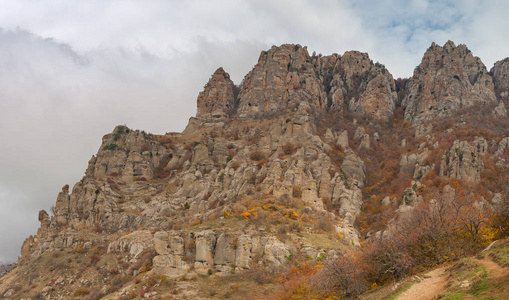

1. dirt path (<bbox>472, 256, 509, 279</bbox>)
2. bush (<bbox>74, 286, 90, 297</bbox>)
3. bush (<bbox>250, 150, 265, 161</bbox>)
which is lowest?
dirt path (<bbox>472, 256, 509, 279</bbox>)

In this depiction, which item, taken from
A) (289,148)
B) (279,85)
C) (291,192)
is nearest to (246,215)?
(291,192)

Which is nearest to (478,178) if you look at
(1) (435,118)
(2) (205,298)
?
(1) (435,118)

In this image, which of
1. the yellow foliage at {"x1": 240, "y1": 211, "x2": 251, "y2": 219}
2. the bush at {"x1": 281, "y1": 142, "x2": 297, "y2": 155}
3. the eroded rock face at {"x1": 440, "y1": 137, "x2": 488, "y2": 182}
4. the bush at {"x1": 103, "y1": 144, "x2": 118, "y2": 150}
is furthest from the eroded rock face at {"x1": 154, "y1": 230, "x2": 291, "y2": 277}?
the bush at {"x1": 103, "y1": 144, "x2": 118, "y2": 150}

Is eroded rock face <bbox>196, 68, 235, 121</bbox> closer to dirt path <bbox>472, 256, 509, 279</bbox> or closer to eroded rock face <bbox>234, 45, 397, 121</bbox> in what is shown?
eroded rock face <bbox>234, 45, 397, 121</bbox>

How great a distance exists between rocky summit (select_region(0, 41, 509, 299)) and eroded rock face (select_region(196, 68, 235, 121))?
20.1 inches

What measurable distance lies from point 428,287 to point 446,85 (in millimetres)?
95644

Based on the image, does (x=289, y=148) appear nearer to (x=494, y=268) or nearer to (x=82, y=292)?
(x=82, y=292)

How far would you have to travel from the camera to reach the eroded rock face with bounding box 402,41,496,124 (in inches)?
3568

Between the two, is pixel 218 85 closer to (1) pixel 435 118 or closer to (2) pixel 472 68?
(1) pixel 435 118

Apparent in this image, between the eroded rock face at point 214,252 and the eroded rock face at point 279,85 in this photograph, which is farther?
the eroded rock face at point 279,85

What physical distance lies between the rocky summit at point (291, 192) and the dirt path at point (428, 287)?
151cm

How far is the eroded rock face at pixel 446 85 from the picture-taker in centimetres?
9062

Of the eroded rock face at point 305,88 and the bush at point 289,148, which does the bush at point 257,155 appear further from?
the eroded rock face at point 305,88

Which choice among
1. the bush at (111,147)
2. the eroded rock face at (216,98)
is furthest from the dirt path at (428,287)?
the eroded rock face at (216,98)
